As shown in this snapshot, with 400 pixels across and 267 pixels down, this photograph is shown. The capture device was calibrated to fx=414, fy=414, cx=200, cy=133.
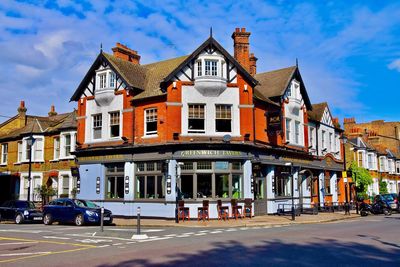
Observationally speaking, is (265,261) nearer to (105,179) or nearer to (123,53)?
(105,179)

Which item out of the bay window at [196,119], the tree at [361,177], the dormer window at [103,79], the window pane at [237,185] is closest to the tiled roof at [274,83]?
the bay window at [196,119]

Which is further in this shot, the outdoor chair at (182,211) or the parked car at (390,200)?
the parked car at (390,200)

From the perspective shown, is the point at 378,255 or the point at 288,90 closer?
the point at 378,255

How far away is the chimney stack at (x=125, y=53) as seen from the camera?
32812mm

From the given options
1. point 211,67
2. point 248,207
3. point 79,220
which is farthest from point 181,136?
point 79,220

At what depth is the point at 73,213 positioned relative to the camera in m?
22.7

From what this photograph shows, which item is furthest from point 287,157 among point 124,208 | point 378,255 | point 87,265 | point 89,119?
point 87,265

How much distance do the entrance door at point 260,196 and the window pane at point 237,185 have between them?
192 cm

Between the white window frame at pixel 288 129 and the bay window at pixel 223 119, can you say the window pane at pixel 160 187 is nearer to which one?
the bay window at pixel 223 119

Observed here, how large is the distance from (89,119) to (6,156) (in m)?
15.5

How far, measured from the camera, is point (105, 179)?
28.5 meters

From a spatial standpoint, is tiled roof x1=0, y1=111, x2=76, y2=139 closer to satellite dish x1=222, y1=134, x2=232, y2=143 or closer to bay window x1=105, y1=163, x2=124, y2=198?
bay window x1=105, y1=163, x2=124, y2=198

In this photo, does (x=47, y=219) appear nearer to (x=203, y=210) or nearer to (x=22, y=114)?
(x=203, y=210)

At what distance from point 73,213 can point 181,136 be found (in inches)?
304
